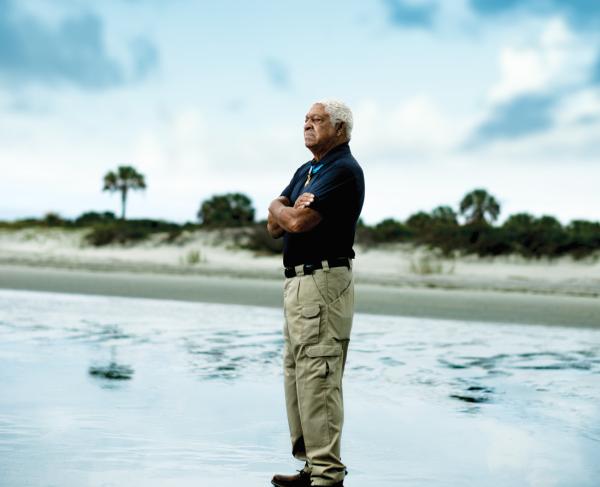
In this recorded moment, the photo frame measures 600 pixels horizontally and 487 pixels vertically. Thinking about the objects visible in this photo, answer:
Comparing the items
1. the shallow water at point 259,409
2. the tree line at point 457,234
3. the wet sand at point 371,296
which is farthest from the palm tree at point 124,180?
the shallow water at point 259,409

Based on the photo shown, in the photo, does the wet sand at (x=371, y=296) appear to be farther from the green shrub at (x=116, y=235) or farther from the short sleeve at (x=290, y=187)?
the short sleeve at (x=290, y=187)

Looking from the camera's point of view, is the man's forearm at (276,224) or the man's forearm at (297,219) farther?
the man's forearm at (276,224)

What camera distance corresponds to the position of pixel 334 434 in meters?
4.66

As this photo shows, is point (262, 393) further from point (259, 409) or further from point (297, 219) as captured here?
point (297, 219)

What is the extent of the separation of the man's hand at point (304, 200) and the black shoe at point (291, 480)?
136cm

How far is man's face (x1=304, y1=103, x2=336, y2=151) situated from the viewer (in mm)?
4766

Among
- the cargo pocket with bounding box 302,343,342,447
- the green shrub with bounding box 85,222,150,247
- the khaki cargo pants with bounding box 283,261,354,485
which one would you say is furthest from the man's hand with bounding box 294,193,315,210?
the green shrub with bounding box 85,222,150,247

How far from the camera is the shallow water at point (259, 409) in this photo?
5.04 metres

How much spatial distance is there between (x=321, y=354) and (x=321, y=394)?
0.70 feet

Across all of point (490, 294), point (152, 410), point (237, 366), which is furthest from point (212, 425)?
point (490, 294)

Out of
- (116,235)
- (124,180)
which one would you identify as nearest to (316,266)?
(116,235)

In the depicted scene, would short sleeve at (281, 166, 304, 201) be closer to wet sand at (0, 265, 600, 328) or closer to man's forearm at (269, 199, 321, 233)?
man's forearm at (269, 199, 321, 233)

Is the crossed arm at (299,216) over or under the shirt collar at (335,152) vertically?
under

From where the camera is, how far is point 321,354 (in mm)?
4578
